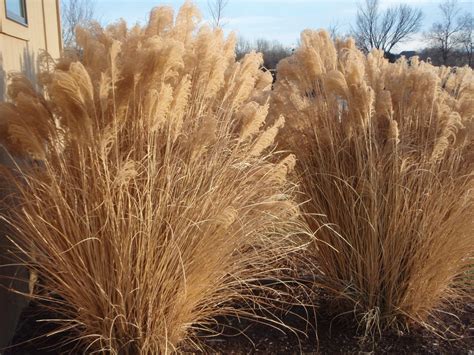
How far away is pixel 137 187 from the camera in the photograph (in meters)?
2.50

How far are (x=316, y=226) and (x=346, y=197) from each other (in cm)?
29

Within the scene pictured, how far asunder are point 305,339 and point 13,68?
8.56 feet

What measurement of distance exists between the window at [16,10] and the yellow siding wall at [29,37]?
0.04 metres

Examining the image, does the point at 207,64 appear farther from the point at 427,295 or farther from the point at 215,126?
the point at 427,295

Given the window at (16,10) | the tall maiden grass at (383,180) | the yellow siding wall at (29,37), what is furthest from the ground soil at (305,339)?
the window at (16,10)

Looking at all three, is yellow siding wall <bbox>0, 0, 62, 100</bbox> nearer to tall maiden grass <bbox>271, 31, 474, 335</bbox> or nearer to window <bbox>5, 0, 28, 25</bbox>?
window <bbox>5, 0, 28, 25</bbox>

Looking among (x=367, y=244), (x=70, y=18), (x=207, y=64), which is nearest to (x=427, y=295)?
(x=367, y=244)

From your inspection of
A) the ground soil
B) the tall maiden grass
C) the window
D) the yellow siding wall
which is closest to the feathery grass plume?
the ground soil

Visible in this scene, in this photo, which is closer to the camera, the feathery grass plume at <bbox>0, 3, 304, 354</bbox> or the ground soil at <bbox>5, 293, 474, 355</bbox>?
the feathery grass plume at <bbox>0, 3, 304, 354</bbox>

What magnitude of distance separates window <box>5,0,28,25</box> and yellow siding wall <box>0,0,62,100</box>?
0.04m

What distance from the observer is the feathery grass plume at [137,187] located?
Answer: 95.8 inches

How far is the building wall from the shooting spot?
300cm

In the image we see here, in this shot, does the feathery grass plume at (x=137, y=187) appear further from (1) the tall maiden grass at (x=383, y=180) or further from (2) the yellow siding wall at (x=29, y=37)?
(2) the yellow siding wall at (x=29, y=37)

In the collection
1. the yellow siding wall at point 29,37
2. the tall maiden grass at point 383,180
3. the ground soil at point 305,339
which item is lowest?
the ground soil at point 305,339
